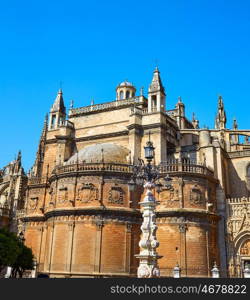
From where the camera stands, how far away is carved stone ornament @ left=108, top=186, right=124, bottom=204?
29.0m

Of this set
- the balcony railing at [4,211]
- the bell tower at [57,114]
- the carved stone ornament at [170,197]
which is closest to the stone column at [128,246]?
the carved stone ornament at [170,197]

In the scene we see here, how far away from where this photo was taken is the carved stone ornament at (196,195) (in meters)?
29.0

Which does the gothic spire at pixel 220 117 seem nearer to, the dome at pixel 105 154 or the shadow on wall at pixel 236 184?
the shadow on wall at pixel 236 184

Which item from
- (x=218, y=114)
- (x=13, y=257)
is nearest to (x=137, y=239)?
(x=13, y=257)

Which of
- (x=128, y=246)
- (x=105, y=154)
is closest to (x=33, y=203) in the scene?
(x=105, y=154)

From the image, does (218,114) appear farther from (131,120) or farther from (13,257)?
(13,257)

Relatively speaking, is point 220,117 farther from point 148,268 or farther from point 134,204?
point 148,268

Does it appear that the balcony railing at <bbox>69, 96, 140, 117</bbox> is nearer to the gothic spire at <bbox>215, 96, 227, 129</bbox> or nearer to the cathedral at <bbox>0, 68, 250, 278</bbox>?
the cathedral at <bbox>0, 68, 250, 278</bbox>

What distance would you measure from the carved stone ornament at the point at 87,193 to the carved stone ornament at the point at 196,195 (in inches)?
316

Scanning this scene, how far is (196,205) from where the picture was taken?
94.8 ft

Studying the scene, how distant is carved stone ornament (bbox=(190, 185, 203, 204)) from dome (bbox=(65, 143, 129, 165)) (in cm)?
659

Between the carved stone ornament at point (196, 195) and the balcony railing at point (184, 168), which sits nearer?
the carved stone ornament at point (196, 195)

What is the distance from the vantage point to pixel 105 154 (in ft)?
103

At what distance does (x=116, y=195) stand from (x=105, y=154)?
4266 mm
